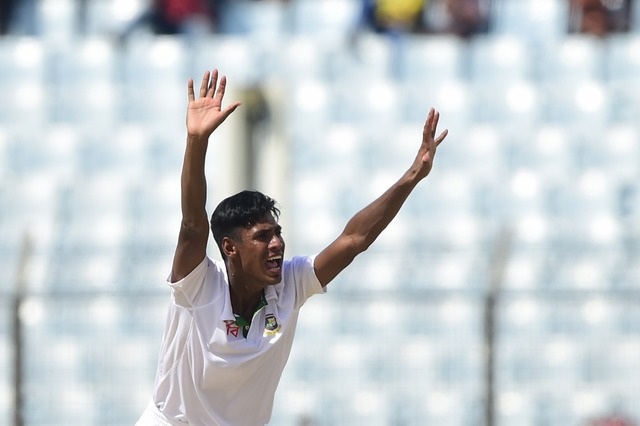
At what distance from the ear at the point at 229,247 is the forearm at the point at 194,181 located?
12.4 inches

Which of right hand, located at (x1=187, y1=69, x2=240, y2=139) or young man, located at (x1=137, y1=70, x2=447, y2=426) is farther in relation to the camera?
young man, located at (x1=137, y1=70, x2=447, y2=426)

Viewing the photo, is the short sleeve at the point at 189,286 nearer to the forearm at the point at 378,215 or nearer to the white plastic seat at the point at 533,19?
the forearm at the point at 378,215

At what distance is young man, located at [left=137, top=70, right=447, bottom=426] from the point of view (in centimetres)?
493

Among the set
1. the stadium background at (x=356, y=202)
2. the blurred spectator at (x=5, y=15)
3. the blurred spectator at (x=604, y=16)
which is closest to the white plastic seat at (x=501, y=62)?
the stadium background at (x=356, y=202)

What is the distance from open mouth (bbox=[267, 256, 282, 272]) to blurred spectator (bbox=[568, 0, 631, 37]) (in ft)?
23.1

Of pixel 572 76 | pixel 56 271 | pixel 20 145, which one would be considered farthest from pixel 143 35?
pixel 572 76

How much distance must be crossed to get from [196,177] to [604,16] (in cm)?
746

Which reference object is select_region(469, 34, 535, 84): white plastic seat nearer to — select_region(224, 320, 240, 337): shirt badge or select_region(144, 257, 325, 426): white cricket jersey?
select_region(144, 257, 325, 426): white cricket jersey

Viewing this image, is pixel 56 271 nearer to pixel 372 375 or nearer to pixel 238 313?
pixel 372 375

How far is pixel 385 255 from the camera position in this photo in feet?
32.4

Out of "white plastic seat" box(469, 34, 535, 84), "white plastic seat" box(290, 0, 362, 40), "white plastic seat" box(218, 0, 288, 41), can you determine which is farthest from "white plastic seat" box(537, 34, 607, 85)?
"white plastic seat" box(218, 0, 288, 41)

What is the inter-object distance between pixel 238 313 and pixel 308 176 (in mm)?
5995

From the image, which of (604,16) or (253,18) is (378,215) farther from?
(253,18)

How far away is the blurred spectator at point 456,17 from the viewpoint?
11.4 meters
